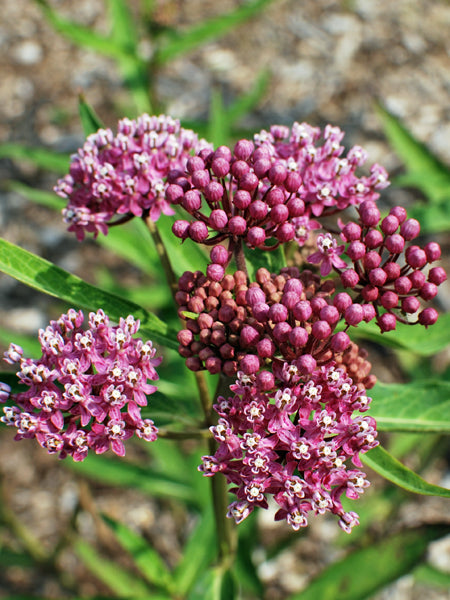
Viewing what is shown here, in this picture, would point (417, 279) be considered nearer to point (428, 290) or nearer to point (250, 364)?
point (428, 290)

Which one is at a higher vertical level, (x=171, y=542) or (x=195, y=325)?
(x=195, y=325)

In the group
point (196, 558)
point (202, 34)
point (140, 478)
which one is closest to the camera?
point (196, 558)

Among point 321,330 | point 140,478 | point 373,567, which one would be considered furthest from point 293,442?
point 140,478

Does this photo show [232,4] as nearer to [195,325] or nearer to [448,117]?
[448,117]

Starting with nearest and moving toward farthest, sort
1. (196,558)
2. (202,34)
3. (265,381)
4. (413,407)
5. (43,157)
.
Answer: (265,381), (413,407), (196,558), (43,157), (202,34)

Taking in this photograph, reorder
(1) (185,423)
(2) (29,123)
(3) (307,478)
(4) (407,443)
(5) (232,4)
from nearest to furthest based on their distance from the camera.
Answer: (3) (307,478), (1) (185,423), (4) (407,443), (2) (29,123), (5) (232,4)

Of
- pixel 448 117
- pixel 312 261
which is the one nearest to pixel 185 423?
pixel 312 261

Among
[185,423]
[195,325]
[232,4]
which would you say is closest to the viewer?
[195,325]
